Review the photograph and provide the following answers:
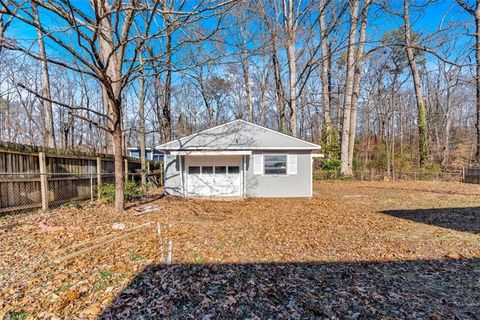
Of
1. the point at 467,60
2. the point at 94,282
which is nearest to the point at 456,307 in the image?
the point at 94,282

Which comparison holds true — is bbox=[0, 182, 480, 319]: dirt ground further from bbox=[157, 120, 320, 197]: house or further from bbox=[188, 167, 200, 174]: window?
bbox=[188, 167, 200, 174]: window

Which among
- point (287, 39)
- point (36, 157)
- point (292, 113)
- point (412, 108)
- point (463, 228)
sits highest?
point (287, 39)

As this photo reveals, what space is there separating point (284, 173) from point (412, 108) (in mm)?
24319

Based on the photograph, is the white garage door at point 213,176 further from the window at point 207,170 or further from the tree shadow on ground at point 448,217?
the tree shadow on ground at point 448,217

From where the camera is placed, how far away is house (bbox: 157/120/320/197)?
11.8m

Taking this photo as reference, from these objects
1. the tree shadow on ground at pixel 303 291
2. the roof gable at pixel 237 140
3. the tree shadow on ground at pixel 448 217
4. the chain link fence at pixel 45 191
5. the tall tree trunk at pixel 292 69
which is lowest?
the tree shadow on ground at pixel 448 217

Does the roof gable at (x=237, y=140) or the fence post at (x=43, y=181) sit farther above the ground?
the roof gable at (x=237, y=140)

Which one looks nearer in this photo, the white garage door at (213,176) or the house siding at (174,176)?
the house siding at (174,176)

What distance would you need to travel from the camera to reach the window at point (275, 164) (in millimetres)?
11859

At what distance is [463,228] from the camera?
6.15m

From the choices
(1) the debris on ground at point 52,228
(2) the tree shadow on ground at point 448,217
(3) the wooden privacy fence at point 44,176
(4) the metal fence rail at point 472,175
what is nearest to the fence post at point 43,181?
(3) the wooden privacy fence at point 44,176

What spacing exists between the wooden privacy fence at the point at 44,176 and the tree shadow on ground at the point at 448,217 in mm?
9848

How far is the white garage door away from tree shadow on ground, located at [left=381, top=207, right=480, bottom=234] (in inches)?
245

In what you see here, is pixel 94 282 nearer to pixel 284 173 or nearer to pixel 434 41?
pixel 284 173
